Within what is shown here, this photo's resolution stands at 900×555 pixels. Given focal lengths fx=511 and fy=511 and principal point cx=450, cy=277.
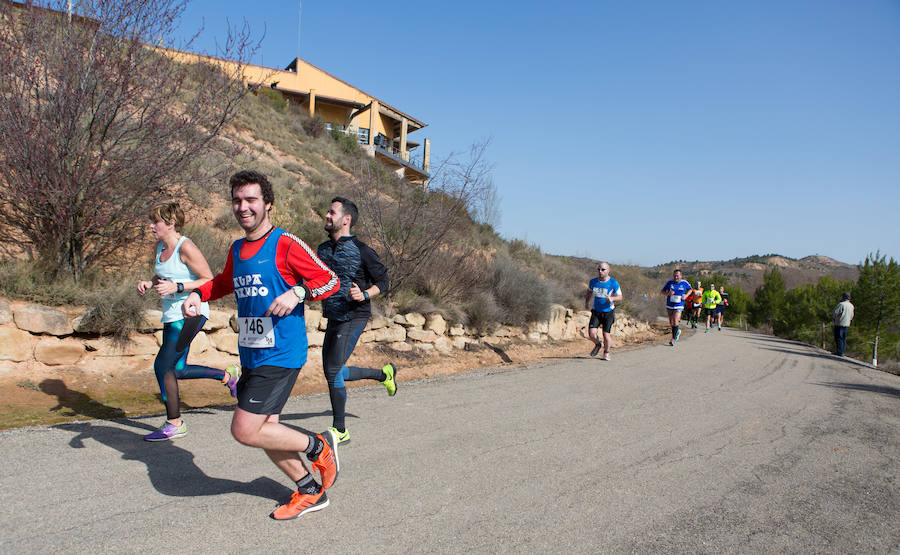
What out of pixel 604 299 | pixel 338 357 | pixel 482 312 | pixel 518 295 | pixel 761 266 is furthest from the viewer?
pixel 761 266

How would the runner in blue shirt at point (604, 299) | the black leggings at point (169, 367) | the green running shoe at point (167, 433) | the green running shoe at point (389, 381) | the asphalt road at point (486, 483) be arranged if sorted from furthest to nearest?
1. the runner in blue shirt at point (604, 299)
2. the green running shoe at point (389, 381)
3. the black leggings at point (169, 367)
4. the green running shoe at point (167, 433)
5. the asphalt road at point (486, 483)

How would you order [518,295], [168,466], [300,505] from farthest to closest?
1. [518,295]
2. [168,466]
3. [300,505]

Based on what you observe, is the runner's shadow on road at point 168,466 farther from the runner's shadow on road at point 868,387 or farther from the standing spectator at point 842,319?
the standing spectator at point 842,319

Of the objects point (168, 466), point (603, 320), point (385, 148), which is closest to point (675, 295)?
point (603, 320)

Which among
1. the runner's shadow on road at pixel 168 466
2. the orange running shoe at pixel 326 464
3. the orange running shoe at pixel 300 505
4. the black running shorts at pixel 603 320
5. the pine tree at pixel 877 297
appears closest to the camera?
the orange running shoe at pixel 300 505

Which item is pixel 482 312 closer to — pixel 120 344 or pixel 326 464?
pixel 120 344

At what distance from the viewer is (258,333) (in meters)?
3.19

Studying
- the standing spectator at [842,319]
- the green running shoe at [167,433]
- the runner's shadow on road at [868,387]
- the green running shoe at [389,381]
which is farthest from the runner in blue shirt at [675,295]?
the green running shoe at [167,433]

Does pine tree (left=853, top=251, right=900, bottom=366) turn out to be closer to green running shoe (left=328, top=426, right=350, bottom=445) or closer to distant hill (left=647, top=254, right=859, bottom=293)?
green running shoe (left=328, top=426, right=350, bottom=445)

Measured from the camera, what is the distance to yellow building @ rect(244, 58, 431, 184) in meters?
36.0

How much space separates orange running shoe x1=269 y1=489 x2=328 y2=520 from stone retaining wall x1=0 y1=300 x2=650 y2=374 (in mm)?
4885

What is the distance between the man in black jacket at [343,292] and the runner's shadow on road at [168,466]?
1101mm

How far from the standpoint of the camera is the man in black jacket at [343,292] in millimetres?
4797

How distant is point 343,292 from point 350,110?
3707 cm
